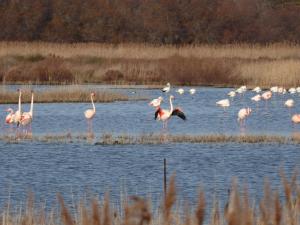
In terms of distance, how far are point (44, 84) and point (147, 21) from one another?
14502 millimetres

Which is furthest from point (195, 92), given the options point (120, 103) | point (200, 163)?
point (200, 163)

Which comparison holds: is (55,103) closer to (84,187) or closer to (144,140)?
(144,140)

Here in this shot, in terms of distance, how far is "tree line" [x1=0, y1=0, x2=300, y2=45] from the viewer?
44.8 metres

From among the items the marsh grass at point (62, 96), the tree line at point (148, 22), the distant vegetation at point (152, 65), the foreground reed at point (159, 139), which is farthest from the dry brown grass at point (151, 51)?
the foreground reed at point (159, 139)

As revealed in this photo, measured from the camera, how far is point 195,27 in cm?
4506

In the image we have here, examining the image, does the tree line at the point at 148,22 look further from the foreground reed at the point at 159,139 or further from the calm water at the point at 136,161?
the foreground reed at the point at 159,139

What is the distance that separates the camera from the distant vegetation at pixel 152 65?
30453mm

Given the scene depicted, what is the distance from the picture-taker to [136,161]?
14.1 meters

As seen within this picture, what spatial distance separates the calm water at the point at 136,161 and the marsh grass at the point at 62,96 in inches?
123

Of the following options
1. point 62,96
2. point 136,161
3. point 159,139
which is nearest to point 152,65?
point 62,96

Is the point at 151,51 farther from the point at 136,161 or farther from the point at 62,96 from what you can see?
the point at 136,161

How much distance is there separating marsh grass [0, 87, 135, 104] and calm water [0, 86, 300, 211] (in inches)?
123

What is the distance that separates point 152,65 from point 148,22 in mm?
13455

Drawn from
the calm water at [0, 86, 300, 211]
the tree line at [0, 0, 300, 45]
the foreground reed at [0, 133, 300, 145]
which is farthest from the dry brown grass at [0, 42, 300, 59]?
the foreground reed at [0, 133, 300, 145]
